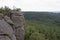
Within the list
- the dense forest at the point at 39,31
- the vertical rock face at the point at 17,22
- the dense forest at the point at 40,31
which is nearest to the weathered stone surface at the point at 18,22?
the vertical rock face at the point at 17,22

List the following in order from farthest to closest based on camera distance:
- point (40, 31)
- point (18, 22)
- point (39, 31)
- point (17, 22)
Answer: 1. point (40, 31)
2. point (39, 31)
3. point (18, 22)
4. point (17, 22)

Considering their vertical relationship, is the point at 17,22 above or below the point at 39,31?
above

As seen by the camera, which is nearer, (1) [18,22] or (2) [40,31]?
(1) [18,22]

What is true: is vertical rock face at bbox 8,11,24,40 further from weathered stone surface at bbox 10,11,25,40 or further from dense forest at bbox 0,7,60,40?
dense forest at bbox 0,7,60,40

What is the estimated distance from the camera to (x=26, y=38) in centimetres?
1925

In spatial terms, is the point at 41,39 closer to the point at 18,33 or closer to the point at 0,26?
the point at 18,33

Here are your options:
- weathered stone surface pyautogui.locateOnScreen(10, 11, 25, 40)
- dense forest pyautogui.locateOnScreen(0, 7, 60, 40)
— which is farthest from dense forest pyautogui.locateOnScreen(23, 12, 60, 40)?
weathered stone surface pyautogui.locateOnScreen(10, 11, 25, 40)

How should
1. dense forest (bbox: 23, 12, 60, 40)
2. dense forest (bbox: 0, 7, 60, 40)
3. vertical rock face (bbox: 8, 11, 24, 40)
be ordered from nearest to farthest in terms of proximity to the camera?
vertical rock face (bbox: 8, 11, 24, 40) < dense forest (bbox: 0, 7, 60, 40) < dense forest (bbox: 23, 12, 60, 40)

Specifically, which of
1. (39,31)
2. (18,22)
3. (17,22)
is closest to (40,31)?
(39,31)

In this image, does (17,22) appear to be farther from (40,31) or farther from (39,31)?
(40,31)

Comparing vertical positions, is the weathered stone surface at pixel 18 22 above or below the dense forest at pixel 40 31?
above

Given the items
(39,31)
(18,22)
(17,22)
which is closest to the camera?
(17,22)

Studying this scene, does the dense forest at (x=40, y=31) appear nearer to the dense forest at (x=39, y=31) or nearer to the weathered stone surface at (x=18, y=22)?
the dense forest at (x=39, y=31)

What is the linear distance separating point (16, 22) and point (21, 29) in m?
0.76
